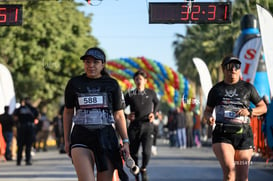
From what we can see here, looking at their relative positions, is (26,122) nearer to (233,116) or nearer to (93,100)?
(233,116)

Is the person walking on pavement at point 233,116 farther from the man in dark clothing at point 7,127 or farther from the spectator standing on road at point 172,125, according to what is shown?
the spectator standing on road at point 172,125

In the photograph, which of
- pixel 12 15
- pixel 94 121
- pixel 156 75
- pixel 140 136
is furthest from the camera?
pixel 156 75

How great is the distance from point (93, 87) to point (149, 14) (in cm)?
600

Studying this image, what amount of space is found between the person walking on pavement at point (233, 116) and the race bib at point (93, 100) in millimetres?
2059

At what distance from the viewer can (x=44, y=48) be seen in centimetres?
4088

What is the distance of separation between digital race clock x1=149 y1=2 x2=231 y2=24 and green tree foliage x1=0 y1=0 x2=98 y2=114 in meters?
21.3

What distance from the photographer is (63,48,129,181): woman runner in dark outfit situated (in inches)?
340

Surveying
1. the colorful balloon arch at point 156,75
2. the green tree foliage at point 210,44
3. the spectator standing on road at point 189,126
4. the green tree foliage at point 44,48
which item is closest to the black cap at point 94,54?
the green tree foliage at point 44,48

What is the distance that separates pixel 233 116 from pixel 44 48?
101 ft

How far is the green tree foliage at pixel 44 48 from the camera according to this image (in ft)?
128

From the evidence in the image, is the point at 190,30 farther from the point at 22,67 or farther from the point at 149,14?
the point at 149,14

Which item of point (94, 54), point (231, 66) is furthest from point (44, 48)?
point (94, 54)

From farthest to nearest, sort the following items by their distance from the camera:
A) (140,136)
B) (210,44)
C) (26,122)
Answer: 1. (210,44)
2. (26,122)
3. (140,136)

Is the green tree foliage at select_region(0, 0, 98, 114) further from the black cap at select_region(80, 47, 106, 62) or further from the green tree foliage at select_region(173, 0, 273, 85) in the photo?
the black cap at select_region(80, 47, 106, 62)
